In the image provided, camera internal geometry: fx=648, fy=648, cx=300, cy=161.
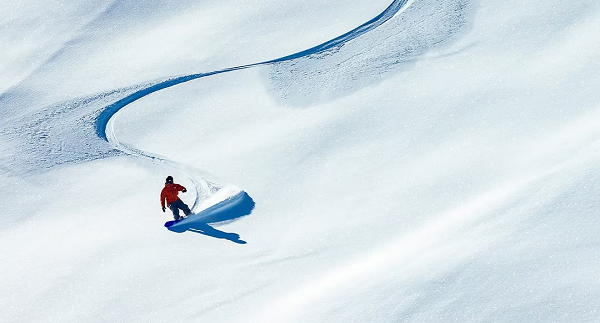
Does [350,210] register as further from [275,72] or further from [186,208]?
[275,72]

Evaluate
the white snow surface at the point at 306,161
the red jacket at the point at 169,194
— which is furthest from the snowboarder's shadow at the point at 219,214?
the red jacket at the point at 169,194

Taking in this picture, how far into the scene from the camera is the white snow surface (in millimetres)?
6836

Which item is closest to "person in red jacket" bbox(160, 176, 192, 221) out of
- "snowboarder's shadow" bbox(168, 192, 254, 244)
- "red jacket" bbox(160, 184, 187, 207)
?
"red jacket" bbox(160, 184, 187, 207)

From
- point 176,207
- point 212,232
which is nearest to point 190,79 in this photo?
point 176,207

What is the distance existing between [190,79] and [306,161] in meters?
2.84

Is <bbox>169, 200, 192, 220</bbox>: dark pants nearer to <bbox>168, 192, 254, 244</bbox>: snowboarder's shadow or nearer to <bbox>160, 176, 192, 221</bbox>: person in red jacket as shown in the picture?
<bbox>160, 176, 192, 221</bbox>: person in red jacket

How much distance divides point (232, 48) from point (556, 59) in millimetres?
5184

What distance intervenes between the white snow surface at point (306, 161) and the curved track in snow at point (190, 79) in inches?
1.9

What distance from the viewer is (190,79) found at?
10.6 meters

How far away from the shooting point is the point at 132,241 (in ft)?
26.8

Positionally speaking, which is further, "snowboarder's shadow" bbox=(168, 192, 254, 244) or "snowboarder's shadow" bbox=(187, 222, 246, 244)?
"snowboarder's shadow" bbox=(168, 192, 254, 244)

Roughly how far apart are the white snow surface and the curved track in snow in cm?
5

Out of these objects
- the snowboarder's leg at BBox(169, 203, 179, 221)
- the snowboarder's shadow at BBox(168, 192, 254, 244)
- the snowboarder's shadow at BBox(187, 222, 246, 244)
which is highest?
the snowboarder's leg at BBox(169, 203, 179, 221)

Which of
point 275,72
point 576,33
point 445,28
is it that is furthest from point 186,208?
point 576,33
